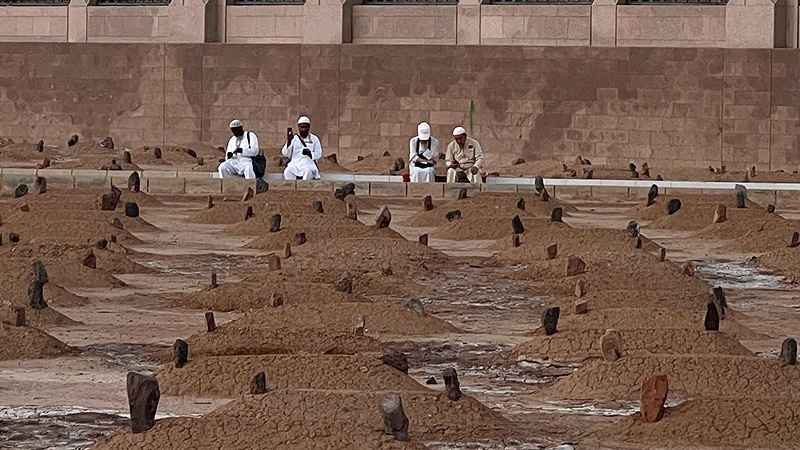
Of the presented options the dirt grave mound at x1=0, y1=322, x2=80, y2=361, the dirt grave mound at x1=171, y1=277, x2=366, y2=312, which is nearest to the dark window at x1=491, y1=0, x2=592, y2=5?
the dirt grave mound at x1=171, y1=277, x2=366, y2=312

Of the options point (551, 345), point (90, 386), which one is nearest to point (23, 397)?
point (90, 386)

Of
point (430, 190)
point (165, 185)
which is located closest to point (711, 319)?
point (430, 190)

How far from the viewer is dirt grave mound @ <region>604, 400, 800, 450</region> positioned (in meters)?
9.32

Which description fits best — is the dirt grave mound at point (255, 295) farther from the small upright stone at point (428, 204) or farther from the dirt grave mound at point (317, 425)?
the small upright stone at point (428, 204)

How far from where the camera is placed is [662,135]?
31938mm

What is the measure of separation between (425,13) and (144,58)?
4.95 m

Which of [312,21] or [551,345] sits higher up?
[312,21]

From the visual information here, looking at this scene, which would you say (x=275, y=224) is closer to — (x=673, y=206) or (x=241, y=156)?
(x=673, y=206)

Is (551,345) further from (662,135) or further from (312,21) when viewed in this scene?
(312,21)

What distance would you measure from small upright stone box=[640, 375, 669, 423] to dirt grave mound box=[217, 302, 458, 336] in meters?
3.07

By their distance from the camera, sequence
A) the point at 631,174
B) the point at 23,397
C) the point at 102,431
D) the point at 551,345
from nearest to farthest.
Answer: the point at 102,431, the point at 23,397, the point at 551,345, the point at 631,174

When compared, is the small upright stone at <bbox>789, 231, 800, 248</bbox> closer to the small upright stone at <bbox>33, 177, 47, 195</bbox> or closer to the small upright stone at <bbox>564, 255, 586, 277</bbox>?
the small upright stone at <bbox>564, 255, 586, 277</bbox>

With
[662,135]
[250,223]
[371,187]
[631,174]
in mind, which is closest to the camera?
[250,223]

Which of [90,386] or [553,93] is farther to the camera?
[553,93]
